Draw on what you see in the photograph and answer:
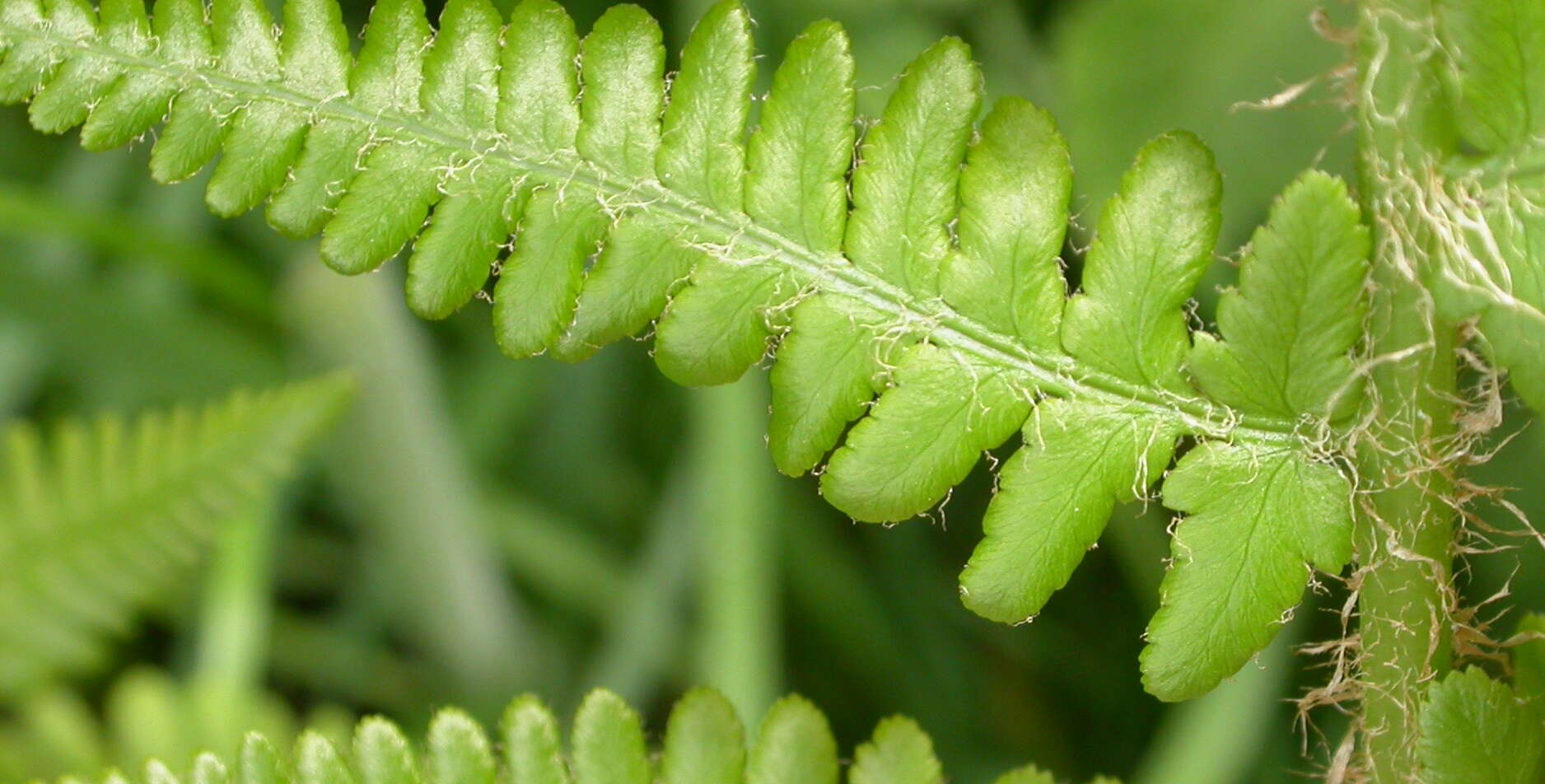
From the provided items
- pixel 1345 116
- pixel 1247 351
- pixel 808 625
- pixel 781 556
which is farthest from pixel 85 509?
pixel 1345 116

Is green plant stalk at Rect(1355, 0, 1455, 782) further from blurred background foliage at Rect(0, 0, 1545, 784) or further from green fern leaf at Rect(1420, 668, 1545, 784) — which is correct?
blurred background foliage at Rect(0, 0, 1545, 784)

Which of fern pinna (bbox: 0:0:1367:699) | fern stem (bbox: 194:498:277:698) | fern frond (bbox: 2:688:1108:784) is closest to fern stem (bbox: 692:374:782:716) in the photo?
fern stem (bbox: 194:498:277:698)

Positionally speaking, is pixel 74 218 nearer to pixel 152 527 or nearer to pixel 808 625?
pixel 152 527

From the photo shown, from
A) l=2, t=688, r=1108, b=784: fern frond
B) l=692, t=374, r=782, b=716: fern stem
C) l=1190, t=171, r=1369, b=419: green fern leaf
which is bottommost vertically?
l=692, t=374, r=782, b=716: fern stem

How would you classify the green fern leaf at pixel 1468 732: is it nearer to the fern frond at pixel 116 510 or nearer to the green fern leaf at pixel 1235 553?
the green fern leaf at pixel 1235 553

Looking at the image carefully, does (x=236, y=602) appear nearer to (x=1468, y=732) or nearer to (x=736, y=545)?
(x=736, y=545)

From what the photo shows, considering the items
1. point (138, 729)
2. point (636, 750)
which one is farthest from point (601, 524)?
point (636, 750)

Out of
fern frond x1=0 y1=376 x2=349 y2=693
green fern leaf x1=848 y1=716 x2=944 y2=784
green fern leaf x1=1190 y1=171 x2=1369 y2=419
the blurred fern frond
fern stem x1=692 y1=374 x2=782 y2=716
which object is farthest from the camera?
fern stem x1=692 y1=374 x2=782 y2=716

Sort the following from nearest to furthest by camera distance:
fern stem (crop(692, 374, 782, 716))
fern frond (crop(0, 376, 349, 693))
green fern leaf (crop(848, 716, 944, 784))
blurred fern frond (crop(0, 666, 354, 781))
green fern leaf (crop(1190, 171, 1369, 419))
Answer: green fern leaf (crop(1190, 171, 1369, 419)), green fern leaf (crop(848, 716, 944, 784)), fern frond (crop(0, 376, 349, 693)), blurred fern frond (crop(0, 666, 354, 781)), fern stem (crop(692, 374, 782, 716))

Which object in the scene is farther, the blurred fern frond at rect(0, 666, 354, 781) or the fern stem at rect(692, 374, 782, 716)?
the fern stem at rect(692, 374, 782, 716)
